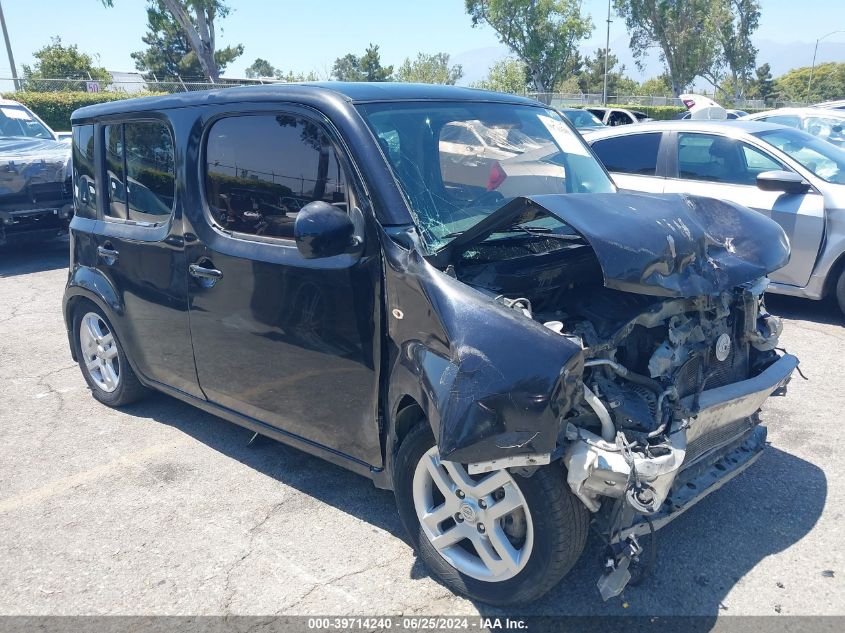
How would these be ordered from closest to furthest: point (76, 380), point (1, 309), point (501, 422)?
point (501, 422) < point (76, 380) < point (1, 309)

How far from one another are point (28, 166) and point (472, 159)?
320 inches

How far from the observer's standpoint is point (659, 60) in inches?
2356

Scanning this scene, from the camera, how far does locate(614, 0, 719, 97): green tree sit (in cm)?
5447

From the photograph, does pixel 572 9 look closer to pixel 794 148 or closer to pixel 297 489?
pixel 794 148

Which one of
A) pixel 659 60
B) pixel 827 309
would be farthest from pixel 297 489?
pixel 659 60

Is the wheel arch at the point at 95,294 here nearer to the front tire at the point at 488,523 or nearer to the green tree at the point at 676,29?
the front tire at the point at 488,523

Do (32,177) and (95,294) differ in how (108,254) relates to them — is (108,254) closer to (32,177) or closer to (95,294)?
(95,294)

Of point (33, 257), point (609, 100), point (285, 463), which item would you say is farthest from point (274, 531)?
point (609, 100)

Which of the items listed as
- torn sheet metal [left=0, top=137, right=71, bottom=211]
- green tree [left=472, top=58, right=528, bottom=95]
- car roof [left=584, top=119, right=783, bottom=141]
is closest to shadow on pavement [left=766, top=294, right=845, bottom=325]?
car roof [left=584, top=119, right=783, bottom=141]

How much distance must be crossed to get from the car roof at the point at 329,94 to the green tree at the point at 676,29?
189ft

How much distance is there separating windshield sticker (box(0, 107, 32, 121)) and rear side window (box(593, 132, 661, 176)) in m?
9.24

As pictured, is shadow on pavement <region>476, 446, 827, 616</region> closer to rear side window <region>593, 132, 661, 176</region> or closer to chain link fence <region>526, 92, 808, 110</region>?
rear side window <region>593, 132, 661, 176</region>

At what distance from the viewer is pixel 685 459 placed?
2.87 metres

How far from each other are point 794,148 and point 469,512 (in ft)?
18.8
